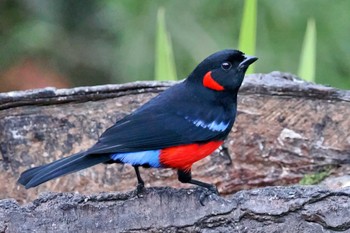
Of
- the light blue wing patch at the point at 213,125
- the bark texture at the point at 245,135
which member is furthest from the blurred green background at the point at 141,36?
the light blue wing patch at the point at 213,125

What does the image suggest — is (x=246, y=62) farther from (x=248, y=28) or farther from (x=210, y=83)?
(x=248, y=28)

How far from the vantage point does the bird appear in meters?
2.67

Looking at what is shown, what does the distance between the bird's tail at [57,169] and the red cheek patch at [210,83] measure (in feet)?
1.53

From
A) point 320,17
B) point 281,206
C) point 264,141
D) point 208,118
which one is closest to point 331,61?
point 320,17

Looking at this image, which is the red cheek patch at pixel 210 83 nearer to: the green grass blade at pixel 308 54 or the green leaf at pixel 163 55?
the green leaf at pixel 163 55

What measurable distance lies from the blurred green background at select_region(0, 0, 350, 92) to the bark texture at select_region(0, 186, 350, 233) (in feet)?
7.73

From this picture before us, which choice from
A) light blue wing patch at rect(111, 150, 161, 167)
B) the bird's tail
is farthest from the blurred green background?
the bird's tail

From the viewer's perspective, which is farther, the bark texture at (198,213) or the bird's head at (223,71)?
the bird's head at (223,71)

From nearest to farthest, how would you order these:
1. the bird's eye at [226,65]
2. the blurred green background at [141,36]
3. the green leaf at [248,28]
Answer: the bird's eye at [226,65] → the green leaf at [248,28] → the blurred green background at [141,36]

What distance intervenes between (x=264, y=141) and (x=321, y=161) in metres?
0.21

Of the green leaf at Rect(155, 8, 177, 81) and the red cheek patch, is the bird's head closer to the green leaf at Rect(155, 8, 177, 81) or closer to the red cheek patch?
the red cheek patch

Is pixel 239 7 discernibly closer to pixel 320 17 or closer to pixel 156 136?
pixel 320 17

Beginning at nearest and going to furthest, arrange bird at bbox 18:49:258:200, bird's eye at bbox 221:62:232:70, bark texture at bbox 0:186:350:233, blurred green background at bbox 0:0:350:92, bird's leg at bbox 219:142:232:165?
bark texture at bbox 0:186:350:233 → bird at bbox 18:49:258:200 → bird's eye at bbox 221:62:232:70 → bird's leg at bbox 219:142:232:165 → blurred green background at bbox 0:0:350:92

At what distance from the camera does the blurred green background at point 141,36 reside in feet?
16.0
